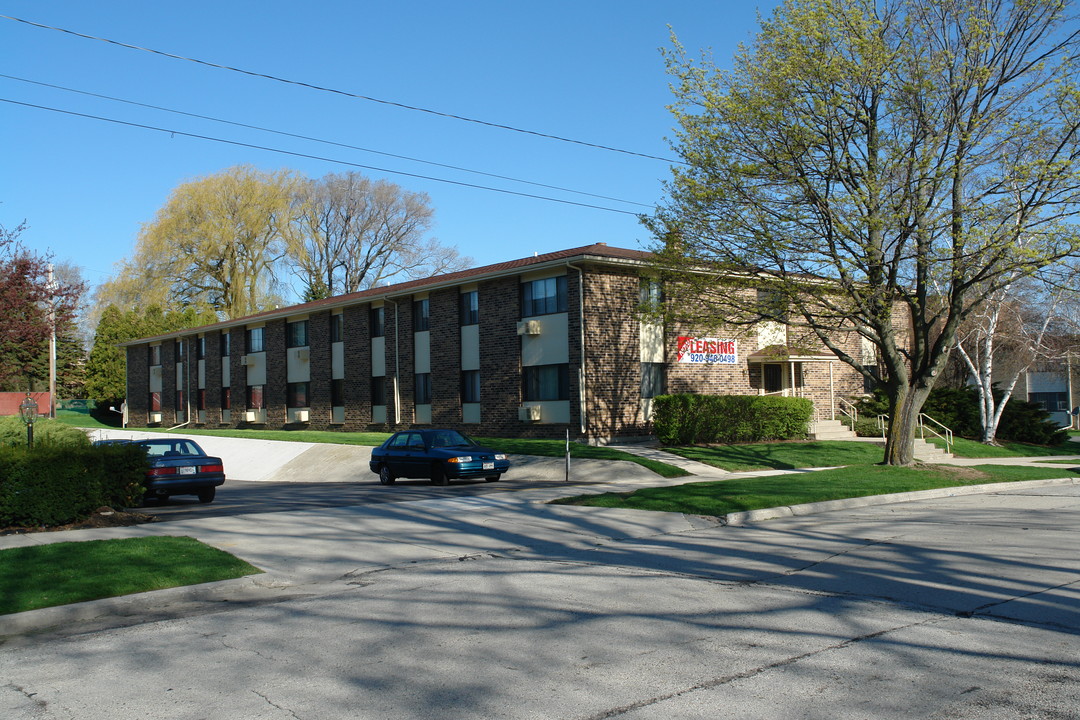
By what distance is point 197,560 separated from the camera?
10141mm

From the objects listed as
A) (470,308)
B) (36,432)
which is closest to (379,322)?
(470,308)

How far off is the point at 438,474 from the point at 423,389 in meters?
13.7

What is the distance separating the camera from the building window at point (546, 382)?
2920cm

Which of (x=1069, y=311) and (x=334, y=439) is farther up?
(x=1069, y=311)

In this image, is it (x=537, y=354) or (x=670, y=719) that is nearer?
(x=670, y=719)

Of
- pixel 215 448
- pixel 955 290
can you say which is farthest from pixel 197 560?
pixel 215 448

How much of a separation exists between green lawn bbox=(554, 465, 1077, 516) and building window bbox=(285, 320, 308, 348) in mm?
27320

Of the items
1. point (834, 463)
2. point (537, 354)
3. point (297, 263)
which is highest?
point (297, 263)

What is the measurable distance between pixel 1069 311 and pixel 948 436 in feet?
35.1

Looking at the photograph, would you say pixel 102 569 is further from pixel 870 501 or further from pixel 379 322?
pixel 379 322

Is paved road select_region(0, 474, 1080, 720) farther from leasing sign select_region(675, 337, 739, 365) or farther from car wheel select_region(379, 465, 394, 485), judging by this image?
leasing sign select_region(675, 337, 739, 365)

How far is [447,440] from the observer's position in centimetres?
2219

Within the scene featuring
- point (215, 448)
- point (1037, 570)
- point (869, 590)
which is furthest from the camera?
point (215, 448)

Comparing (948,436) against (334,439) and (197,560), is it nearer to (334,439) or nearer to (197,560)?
(334,439)
